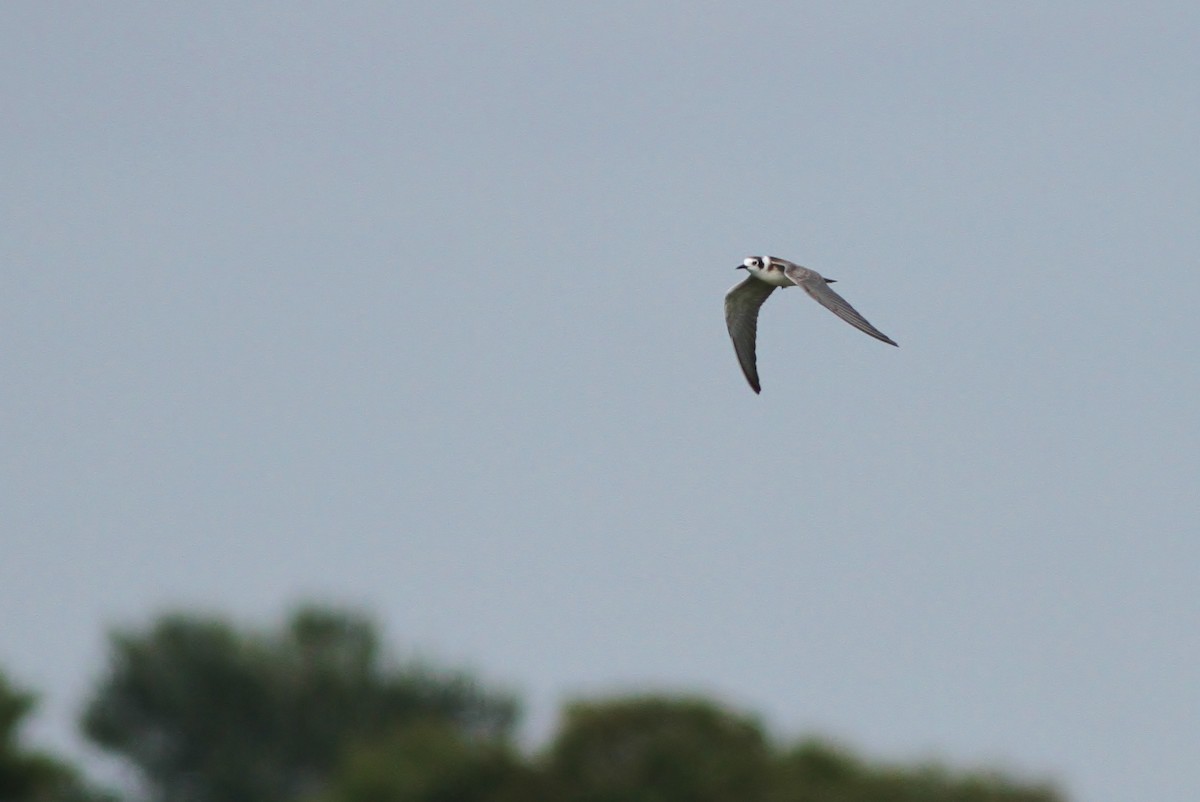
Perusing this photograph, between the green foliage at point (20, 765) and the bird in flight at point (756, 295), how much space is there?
876cm

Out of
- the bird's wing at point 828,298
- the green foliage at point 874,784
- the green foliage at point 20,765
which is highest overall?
the bird's wing at point 828,298

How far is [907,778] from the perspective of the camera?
26500 millimetres

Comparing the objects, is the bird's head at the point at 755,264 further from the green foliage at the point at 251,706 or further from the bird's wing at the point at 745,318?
the green foliage at the point at 251,706

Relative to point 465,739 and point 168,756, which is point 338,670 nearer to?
point 168,756

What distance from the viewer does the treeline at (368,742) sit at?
86.1ft

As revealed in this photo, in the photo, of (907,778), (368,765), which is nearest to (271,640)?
(368,765)

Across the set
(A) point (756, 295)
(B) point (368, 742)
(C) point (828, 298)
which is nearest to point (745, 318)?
(A) point (756, 295)

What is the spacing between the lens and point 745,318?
3434 centimetres

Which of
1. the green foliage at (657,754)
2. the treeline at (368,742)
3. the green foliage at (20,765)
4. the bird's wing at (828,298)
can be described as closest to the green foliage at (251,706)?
the treeline at (368,742)

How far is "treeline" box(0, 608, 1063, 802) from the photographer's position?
26250 mm

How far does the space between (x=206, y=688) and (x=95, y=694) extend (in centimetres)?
175

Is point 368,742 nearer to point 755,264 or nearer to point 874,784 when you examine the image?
point 755,264

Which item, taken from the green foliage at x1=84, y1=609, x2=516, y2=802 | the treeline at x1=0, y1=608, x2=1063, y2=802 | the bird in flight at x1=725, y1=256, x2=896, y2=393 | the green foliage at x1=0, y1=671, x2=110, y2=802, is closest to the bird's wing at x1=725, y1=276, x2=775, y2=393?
the bird in flight at x1=725, y1=256, x2=896, y2=393

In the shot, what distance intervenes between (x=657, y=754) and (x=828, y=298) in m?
6.92
